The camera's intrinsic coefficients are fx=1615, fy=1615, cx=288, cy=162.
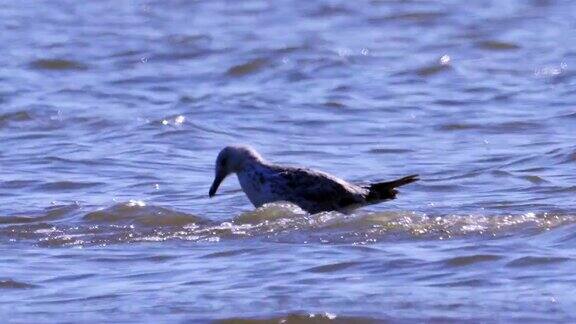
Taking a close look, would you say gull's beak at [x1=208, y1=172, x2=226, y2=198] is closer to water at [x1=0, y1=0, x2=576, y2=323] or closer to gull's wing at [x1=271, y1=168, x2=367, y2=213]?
water at [x1=0, y1=0, x2=576, y2=323]

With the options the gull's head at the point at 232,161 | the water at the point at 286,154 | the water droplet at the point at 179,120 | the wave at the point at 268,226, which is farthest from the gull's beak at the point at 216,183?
the water droplet at the point at 179,120

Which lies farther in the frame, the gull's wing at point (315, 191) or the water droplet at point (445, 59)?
the water droplet at point (445, 59)

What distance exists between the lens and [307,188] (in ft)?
32.1

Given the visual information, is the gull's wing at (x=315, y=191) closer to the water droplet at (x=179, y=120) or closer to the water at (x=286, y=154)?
the water at (x=286, y=154)

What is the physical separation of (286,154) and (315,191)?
2.60 m

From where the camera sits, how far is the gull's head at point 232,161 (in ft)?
33.5

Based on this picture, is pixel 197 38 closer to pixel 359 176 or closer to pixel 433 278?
pixel 359 176

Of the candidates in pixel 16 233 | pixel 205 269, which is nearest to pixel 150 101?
pixel 16 233

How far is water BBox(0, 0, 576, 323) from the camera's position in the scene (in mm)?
7469

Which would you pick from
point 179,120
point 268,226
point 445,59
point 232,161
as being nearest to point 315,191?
point 268,226

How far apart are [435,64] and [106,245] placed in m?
8.39

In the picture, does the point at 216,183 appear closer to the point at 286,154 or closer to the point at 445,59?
the point at 286,154

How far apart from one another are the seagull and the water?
137 millimetres

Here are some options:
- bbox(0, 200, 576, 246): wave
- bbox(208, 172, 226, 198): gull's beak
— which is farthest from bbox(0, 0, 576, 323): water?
bbox(208, 172, 226, 198): gull's beak
